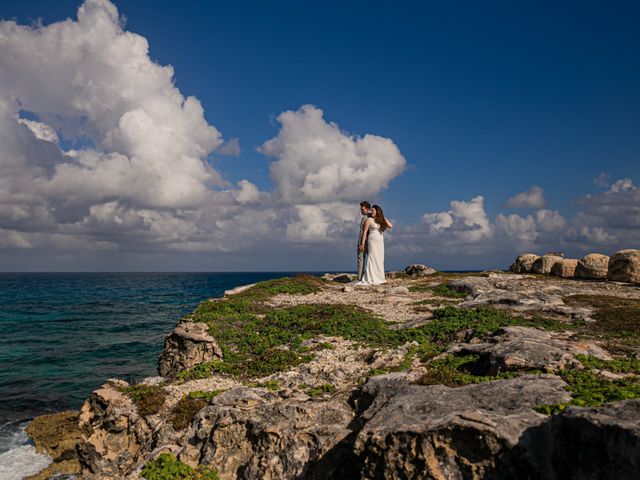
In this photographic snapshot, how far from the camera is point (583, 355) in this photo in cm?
1118

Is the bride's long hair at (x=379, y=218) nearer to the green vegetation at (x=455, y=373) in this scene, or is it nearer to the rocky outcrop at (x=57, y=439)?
the green vegetation at (x=455, y=373)

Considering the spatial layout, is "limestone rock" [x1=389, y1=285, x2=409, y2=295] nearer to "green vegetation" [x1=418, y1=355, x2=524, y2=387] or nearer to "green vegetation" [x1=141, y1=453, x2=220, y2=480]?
"green vegetation" [x1=418, y1=355, x2=524, y2=387]

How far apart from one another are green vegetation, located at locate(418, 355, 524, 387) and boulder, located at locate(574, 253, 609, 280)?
27.7 meters

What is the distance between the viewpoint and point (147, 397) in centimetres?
1257

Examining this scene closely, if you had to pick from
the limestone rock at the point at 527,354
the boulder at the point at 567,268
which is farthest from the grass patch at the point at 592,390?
the boulder at the point at 567,268

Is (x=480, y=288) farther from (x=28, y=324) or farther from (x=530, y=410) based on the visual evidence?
(x=28, y=324)

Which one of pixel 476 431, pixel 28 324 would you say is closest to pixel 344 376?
pixel 476 431

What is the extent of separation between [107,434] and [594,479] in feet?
41.0

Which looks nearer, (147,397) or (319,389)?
(319,389)

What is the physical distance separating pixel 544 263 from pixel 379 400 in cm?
3652

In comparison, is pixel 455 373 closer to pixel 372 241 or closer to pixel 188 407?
pixel 188 407

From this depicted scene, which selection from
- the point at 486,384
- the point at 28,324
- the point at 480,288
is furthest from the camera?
the point at 28,324

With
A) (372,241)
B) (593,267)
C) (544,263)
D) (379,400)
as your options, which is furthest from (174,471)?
(544,263)

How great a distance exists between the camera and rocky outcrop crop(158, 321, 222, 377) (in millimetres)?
16891
